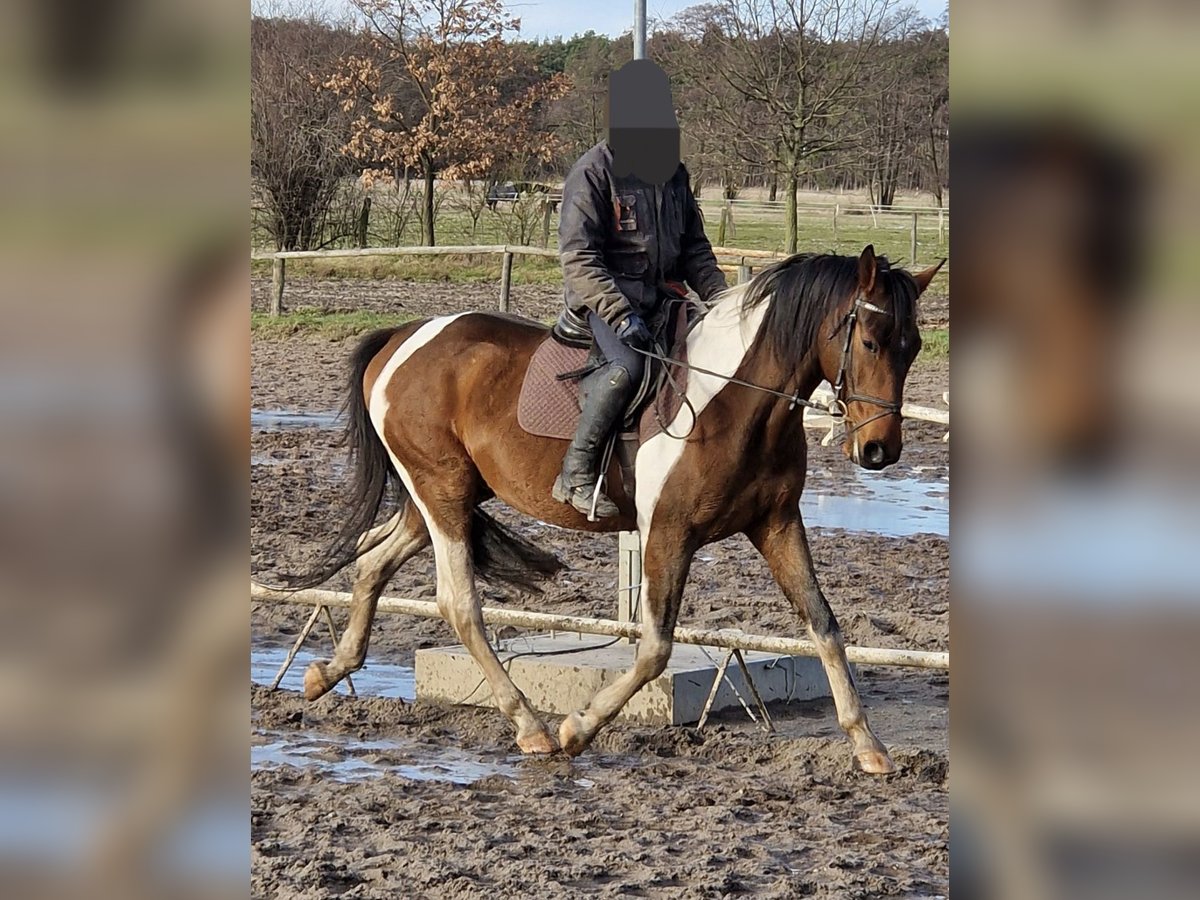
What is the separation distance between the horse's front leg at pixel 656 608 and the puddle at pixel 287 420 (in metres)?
7.04

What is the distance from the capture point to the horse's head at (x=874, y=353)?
14.9 ft

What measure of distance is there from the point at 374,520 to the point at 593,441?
1256mm

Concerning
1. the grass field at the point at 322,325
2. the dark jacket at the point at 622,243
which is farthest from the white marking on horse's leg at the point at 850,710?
the grass field at the point at 322,325

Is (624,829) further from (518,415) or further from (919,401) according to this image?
(919,401)

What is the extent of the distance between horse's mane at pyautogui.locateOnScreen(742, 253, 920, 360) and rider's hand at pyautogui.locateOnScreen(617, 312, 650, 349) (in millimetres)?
336

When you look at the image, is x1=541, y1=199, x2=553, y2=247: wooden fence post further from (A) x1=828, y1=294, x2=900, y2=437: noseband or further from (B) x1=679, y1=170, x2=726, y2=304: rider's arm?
(A) x1=828, y1=294, x2=900, y2=437: noseband

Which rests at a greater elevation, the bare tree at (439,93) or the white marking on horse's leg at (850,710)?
the bare tree at (439,93)

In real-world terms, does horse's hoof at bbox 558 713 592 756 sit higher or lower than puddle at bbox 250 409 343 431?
lower

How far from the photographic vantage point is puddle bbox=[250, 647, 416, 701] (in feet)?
20.6

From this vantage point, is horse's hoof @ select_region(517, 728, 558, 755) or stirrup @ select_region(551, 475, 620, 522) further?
horse's hoof @ select_region(517, 728, 558, 755)

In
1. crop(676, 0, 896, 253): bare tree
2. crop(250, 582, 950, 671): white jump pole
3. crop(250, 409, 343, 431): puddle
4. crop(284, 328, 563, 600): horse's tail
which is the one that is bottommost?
crop(250, 582, 950, 671): white jump pole

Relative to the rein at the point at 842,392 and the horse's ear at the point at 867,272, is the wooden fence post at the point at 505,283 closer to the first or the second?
the rein at the point at 842,392

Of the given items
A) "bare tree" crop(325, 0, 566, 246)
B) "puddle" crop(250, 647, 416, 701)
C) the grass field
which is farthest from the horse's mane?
"bare tree" crop(325, 0, 566, 246)
